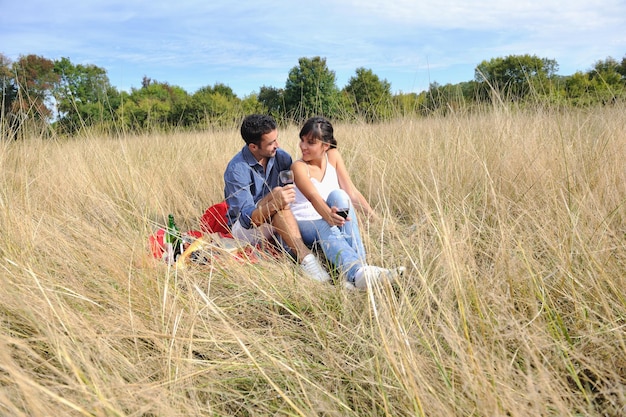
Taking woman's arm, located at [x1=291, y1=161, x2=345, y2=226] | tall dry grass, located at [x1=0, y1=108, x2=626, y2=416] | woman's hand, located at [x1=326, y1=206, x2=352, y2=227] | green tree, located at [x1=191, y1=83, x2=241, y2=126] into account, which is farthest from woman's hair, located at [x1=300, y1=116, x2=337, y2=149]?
green tree, located at [x1=191, y1=83, x2=241, y2=126]

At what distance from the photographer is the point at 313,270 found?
2.25m

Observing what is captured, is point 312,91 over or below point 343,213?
over

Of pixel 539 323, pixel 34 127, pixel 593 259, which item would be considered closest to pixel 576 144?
pixel 593 259

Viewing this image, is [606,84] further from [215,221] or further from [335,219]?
[215,221]

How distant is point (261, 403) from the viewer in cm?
132

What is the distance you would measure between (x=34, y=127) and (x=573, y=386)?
15.9 ft

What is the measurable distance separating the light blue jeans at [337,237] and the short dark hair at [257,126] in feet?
1.95

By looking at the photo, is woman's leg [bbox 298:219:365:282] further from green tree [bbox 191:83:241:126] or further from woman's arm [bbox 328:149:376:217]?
green tree [bbox 191:83:241:126]

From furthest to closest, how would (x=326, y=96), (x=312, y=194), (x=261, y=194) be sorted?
(x=326, y=96)
(x=261, y=194)
(x=312, y=194)

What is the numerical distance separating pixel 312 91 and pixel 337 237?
4.70m

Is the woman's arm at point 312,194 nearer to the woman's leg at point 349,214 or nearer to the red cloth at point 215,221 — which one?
the woman's leg at point 349,214

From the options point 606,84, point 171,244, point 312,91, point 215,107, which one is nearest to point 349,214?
point 171,244

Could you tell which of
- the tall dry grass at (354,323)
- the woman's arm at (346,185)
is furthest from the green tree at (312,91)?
the tall dry grass at (354,323)

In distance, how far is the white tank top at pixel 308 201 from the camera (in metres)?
2.74
